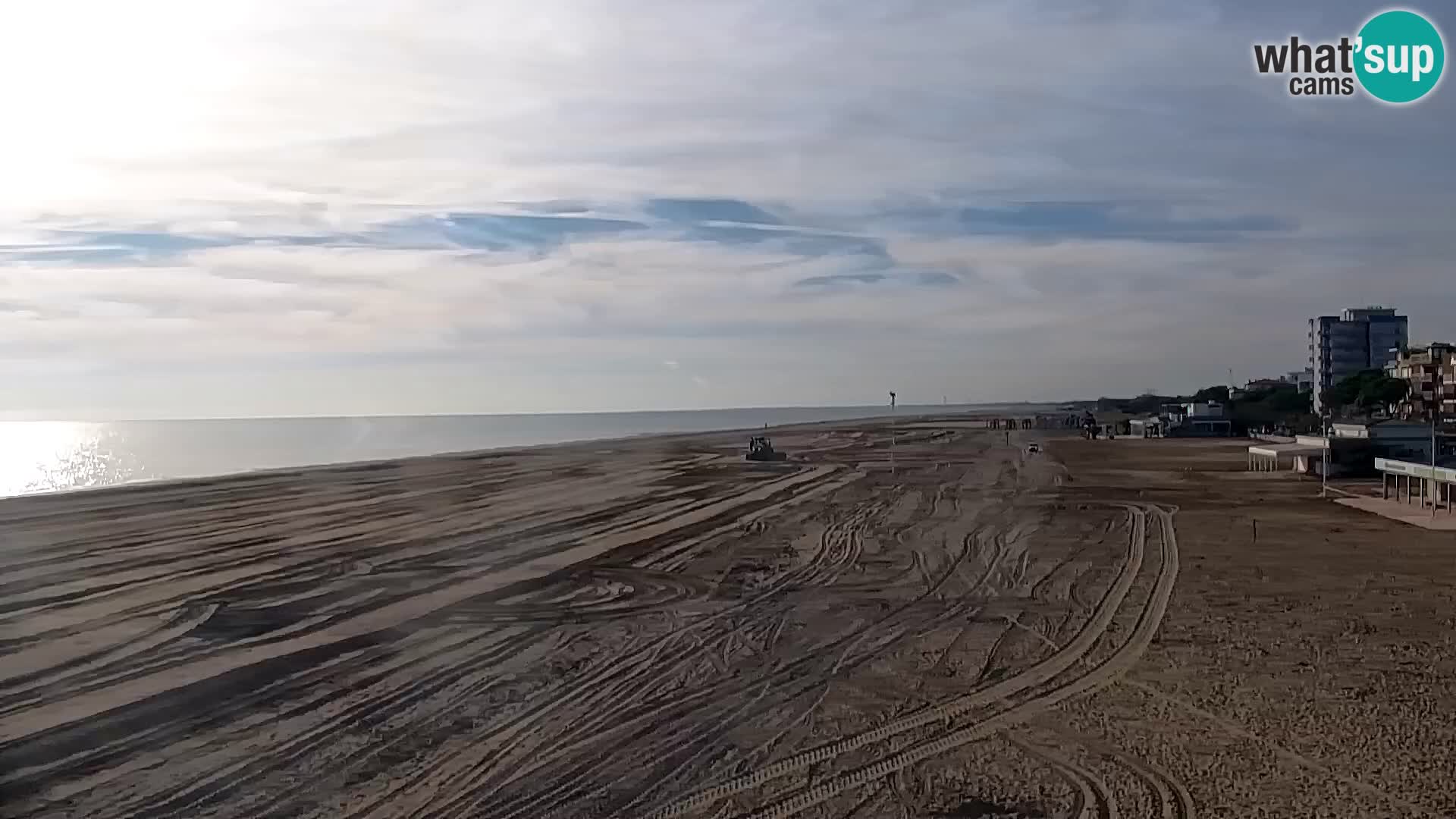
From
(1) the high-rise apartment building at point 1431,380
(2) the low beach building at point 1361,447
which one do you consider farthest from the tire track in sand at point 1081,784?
(1) the high-rise apartment building at point 1431,380

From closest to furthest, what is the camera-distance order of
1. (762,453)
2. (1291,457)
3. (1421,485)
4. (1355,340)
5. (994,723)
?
(994,723) → (1421,485) → (1291,457) → (762,453) → (1355,340)

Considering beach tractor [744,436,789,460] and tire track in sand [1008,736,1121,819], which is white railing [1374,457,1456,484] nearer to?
tire track in sand [1008,736,1121,819]

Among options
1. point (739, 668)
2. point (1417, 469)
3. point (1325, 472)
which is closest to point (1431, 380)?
point (1325, 472)

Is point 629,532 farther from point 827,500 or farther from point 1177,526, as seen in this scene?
point 1177,526

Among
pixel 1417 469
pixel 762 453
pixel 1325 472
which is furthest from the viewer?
pixel 762 453

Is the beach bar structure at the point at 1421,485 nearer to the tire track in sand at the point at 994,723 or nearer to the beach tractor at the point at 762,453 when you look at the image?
the tire track in sand at the point at 994,723

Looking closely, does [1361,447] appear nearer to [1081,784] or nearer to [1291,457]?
[1291,457]

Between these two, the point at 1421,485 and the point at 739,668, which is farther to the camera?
the point at 1421,485
